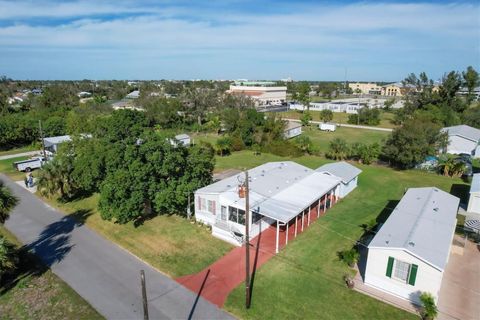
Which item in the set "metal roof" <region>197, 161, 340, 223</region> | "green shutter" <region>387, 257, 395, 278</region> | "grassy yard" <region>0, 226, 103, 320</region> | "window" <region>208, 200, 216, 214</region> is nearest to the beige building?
"metal roof" <region>197, 161, 340, 223</region>

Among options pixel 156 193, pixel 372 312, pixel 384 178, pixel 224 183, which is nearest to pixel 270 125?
pixel 384 178

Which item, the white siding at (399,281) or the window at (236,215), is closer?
the white siding at (399,281)

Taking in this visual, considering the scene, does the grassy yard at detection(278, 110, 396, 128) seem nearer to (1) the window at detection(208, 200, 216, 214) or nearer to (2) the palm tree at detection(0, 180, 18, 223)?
(1) the window at detection(208, 200, 216, 214)

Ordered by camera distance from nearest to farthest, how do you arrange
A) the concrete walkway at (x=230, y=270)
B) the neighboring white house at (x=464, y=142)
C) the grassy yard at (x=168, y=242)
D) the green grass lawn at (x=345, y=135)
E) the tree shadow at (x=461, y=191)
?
the concrete walkway at (x=230, y=270)
the grassy yard at (x=168, y=242)
the tree shadow at (x=461, y=191)
the neighboring white house at (x=464, y=142)
the green grass lawn at (x=345, y=135)

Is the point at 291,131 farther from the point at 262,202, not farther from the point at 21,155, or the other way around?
the point at 21,155

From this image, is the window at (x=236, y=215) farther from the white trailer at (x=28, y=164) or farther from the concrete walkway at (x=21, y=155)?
the concrete walkway at (x=21, y=155)

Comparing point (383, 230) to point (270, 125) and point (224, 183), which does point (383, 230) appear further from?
point (270, 125)

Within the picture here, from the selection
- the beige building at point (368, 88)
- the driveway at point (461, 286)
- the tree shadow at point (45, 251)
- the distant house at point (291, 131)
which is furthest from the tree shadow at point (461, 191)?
the beige building at point (368, 88)
